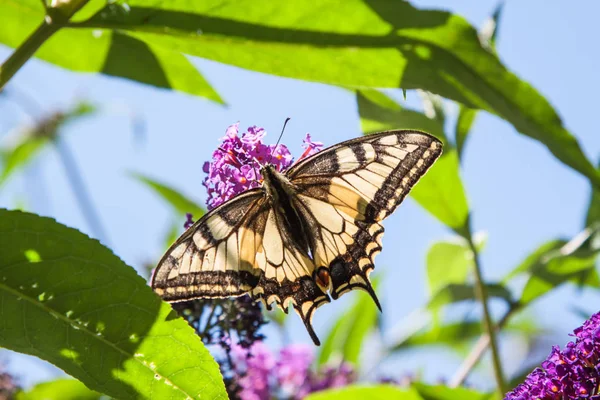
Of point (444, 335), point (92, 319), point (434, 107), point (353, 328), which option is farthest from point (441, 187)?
point (92, 319)

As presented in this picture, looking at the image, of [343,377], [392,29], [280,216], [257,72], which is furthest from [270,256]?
[343,377]


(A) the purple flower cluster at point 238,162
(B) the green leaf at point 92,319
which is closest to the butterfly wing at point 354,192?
(A) the purple flower cluster at point 238,162

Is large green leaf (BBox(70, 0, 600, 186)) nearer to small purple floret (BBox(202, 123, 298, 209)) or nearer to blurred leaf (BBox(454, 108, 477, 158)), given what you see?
→ small purple floret (BBox(202, 123, 298, 209))

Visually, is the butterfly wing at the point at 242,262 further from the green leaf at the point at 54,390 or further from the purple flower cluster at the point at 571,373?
the green leaf at the point at 54,390

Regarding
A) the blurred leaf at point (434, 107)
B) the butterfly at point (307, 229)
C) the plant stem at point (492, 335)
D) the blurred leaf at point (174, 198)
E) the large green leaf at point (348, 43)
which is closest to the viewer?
the large green leaf at point (348, 43)

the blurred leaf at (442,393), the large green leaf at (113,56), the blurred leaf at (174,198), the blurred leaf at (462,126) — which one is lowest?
the blurred leaf at (442,393)

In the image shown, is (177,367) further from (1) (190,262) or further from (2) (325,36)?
(2) (325,36)
